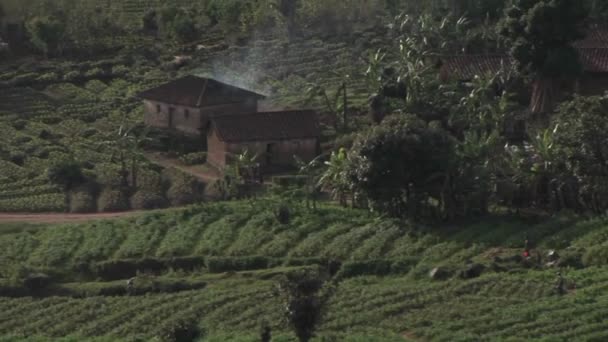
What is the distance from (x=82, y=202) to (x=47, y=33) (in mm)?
31515

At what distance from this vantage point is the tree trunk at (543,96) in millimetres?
69500

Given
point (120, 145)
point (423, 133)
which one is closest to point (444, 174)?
point (423, 133)

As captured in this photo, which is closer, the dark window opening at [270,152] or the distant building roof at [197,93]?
the dark window opening at [270,152]

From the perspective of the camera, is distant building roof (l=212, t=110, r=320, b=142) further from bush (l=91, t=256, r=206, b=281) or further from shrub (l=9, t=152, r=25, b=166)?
bush (l=91, t=256, r=206, b=281)

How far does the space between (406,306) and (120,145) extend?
76.4ft

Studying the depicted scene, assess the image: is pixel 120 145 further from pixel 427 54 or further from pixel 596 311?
pixel 596 311

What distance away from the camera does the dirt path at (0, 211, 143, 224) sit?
5872 centimetres

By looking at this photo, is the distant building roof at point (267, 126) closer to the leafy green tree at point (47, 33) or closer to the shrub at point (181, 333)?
the shrub at point (181, 333)

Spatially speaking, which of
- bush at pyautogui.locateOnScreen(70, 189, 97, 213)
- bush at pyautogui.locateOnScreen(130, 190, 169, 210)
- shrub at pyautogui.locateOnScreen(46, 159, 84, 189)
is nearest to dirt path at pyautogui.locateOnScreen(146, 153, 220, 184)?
bush at pyautogui.locateOnScreen(130, 190, 169, 210)

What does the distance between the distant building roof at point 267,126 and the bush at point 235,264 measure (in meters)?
13.5

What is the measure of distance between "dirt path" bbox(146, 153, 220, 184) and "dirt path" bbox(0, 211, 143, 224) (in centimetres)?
557

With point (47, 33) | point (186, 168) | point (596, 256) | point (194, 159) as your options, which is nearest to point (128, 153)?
point (186, 168)

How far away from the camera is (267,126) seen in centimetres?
6562

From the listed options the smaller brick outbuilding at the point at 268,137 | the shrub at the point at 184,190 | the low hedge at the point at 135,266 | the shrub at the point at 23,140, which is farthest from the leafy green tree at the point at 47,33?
the low hedge at the point at 135,266
